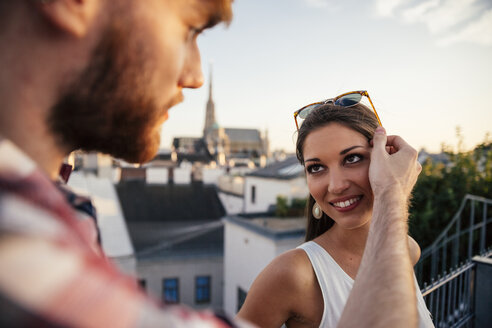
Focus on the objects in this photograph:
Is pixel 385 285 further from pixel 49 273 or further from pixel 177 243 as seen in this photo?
pixel 177 243

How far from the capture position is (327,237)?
2234 millimetres

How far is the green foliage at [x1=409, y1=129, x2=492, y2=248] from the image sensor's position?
9961 millimetres

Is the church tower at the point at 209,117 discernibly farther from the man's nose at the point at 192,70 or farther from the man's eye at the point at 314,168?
the man's nose at the point at 192,70

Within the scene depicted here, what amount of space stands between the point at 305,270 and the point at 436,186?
35.4ft

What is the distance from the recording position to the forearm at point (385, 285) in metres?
0.89

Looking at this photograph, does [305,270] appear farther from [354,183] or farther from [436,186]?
[436,186]

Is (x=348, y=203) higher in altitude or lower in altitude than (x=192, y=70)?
lower

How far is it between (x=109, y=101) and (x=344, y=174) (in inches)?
64.9

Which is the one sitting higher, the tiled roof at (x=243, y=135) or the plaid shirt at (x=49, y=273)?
the tiled roof at (x=243, y=135)

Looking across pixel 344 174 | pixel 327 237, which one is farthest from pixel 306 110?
pixel 327 237

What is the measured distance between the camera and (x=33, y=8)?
618mm

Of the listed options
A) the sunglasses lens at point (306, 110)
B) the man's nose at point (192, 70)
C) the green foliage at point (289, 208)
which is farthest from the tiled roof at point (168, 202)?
the man's nose at point (192, 70)

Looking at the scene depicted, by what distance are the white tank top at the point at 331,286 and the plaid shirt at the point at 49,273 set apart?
4.78ft

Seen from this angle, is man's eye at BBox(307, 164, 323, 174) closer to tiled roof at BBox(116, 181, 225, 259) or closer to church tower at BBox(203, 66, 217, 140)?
tiled roof at BBox(116, 181, 225, 259)
